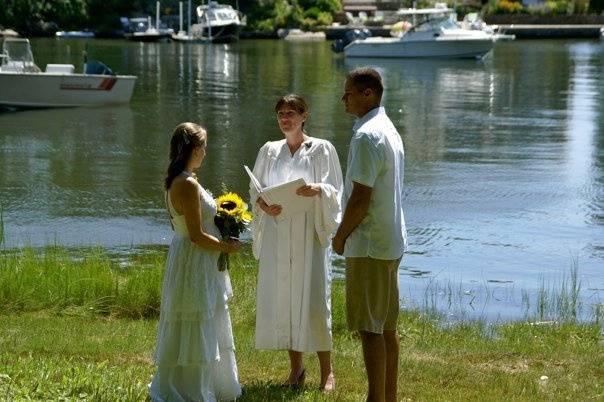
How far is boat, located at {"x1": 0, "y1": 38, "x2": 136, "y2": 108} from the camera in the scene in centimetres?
3039

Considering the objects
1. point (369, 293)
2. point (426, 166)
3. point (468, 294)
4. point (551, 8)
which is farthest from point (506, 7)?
point (369, 293)

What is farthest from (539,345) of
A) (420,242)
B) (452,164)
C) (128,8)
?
(128,8)

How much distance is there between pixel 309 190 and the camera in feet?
22.5

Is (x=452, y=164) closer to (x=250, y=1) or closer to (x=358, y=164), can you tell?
(x=358, y=164)

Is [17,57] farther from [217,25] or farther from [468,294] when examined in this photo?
[217,25]

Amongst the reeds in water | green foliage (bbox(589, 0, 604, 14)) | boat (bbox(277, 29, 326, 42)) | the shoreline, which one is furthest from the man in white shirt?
green foliage (bbox(589, 0, 604, 14))

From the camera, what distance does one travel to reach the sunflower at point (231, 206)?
6.52 metres

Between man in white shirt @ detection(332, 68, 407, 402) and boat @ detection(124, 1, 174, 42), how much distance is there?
77.6 m

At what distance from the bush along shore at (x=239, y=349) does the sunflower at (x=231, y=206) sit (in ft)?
3.46

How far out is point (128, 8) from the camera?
95938mm

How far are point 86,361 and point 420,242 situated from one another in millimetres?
7750

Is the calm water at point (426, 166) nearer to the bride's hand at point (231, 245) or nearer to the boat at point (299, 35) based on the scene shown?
the bride's hand at point (231, 245)

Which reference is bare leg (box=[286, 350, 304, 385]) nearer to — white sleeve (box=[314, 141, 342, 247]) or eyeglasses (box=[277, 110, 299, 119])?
white sleeve (box=[314, 141, 342, 247])

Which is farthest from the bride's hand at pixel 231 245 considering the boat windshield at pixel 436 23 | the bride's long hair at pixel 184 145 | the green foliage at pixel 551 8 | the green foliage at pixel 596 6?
the green foliage at pixel 596 6
